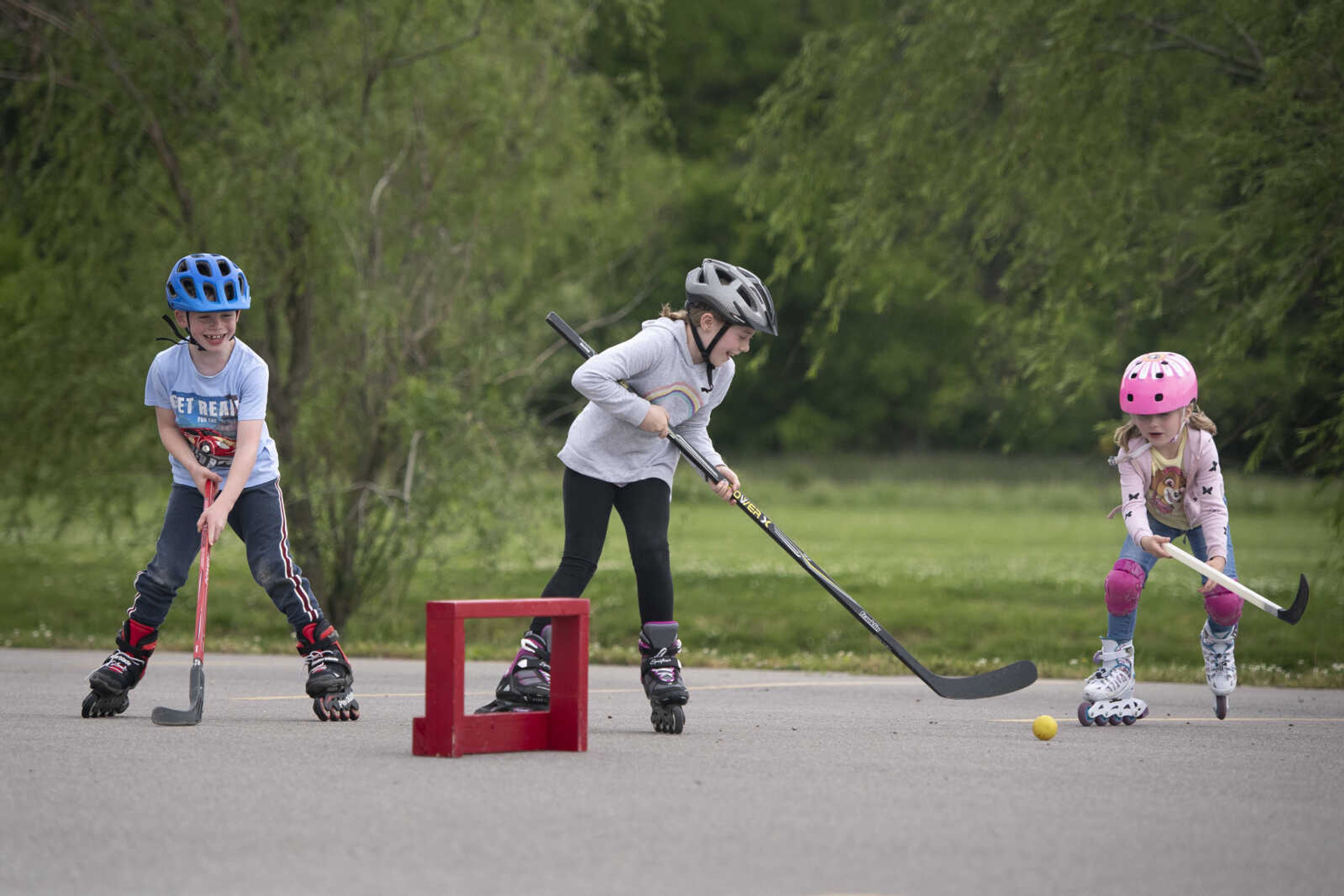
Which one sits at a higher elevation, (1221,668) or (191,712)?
(1221,668)

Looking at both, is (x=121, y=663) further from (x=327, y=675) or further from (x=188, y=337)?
(x=188, y=337)

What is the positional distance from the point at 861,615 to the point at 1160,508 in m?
1.51

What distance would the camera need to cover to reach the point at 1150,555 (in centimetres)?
782

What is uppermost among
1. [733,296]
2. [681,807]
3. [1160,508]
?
[733,296]

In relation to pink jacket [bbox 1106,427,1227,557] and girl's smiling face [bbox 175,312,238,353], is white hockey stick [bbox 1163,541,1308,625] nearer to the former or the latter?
pink jacket [bbox 1106,427,1227,557]

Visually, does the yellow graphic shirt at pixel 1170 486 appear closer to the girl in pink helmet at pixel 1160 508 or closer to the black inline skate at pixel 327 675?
the girl in pink helmet at pixel 1160 508

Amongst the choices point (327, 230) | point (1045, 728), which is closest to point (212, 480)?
point (1045, 728)

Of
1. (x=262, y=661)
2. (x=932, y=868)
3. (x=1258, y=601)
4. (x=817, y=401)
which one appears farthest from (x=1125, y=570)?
(x=817, y=401)

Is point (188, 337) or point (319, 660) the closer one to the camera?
point (319, 660)

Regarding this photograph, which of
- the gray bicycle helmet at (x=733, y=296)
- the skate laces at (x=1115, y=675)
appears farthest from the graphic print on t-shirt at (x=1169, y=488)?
the gray bicycle helmet at (x=733, y=296)

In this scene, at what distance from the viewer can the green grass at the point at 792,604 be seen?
11.9m

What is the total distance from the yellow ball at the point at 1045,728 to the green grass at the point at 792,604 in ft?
11.9

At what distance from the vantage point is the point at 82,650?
11711 millimetres

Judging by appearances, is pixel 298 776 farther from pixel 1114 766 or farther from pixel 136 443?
pixel 136 443
